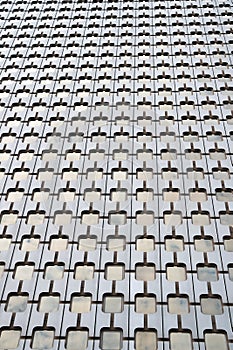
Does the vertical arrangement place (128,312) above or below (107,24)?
below

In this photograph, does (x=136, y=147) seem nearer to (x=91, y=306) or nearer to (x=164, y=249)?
(x=164, y=249)

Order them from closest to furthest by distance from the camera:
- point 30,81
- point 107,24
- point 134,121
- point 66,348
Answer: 1. point 66,348
2. point 134,121
3. point 30,81
4. point 107,24

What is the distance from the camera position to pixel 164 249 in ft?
4.97

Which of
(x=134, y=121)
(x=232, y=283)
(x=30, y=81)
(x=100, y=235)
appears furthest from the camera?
(x=30, y=81)

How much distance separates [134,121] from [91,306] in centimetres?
84

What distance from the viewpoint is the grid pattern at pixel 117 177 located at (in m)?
1.36

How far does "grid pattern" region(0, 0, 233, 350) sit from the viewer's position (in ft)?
4.46

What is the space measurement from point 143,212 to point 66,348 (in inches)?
20.0

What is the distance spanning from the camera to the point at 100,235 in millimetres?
1571

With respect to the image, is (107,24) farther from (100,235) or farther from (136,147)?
(100,235)

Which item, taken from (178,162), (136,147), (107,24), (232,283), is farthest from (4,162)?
(107,24)

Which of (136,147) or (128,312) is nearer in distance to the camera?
(128,312)

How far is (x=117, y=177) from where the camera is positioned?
5.78 feet

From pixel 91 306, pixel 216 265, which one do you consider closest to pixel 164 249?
pixel 216 265
